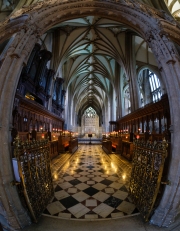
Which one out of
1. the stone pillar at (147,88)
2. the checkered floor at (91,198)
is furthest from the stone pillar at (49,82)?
the stone pillar at (147,88)

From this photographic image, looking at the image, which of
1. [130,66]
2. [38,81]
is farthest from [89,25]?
[38,81]

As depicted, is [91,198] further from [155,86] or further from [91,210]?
[155,86]

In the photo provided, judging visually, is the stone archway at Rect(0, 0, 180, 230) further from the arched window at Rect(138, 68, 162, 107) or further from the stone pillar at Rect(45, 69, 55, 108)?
the arched window at Rect(138, 68, 162, 107)

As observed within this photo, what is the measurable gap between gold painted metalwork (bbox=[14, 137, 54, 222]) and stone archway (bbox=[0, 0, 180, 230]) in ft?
0.79

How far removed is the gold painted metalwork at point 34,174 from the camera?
2.05m

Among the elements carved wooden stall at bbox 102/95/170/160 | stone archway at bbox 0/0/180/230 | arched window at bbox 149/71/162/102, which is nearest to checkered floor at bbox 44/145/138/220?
stone archway at bbox 0/0/180/230

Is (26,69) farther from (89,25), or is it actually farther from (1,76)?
(89,25)

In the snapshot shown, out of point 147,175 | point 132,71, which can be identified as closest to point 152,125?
point 132,71

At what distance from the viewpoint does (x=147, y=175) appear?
2375 mm

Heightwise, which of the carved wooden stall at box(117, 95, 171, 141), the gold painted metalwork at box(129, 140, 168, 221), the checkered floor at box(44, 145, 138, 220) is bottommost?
the checkered floor at box(44, 145, 138, 220)

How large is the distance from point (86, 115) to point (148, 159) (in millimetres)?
45277

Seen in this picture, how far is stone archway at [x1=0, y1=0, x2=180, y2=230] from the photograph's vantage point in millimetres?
2092

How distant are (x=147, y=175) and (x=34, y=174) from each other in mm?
2461

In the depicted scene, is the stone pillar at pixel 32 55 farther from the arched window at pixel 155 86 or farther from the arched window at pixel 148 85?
the arched window at pixel 155 86
